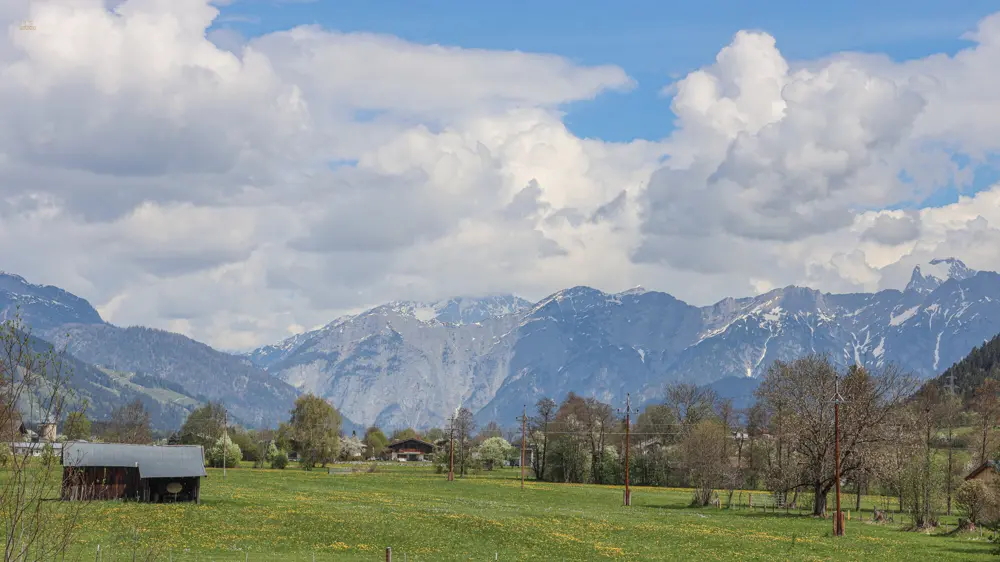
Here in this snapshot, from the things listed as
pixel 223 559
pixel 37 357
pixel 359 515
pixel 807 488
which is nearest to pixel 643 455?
pixel 807 488

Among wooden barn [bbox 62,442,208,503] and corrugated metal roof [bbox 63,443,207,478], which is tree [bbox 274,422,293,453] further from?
wooden barn [bbox 62,442,208,503]

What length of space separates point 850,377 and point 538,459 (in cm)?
8768

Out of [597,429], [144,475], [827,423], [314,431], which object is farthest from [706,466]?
[314,431]

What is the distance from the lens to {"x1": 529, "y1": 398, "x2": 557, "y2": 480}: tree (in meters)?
164

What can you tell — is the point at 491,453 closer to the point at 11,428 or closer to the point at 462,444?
the point at 462,444

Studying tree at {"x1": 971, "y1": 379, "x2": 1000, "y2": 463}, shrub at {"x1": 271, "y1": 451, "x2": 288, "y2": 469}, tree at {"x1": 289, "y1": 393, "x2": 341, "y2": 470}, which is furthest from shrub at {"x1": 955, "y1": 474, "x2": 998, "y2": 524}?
shrub at {"x1": 271, "y1": 451, "x2": 288, "y2": 469}

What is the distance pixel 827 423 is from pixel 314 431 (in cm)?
10083

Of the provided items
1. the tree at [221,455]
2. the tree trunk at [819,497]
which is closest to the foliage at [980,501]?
the tree trunk at [819,497]

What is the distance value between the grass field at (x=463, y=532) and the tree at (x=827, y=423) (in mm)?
4739

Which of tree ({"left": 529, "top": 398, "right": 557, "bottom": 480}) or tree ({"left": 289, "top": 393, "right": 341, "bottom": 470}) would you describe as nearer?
tree ({"left": 289, "top": 393, "right": 341, "bottom": 470})

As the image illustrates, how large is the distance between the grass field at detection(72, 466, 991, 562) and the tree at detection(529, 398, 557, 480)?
68.5 meters

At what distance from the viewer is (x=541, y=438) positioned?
173 m

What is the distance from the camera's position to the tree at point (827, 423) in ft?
279

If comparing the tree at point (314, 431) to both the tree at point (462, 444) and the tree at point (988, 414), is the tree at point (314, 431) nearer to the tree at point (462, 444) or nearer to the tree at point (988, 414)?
the tree at point (462, 444)
